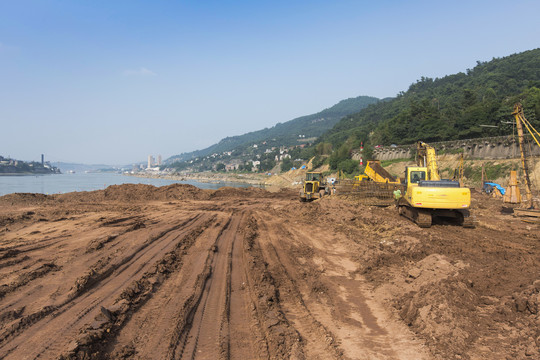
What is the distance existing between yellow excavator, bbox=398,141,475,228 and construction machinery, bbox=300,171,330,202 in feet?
27.6

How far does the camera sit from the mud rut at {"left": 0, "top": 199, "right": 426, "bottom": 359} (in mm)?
4699

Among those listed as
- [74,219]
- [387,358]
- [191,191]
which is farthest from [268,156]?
[387,358]

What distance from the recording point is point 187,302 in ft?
20.2

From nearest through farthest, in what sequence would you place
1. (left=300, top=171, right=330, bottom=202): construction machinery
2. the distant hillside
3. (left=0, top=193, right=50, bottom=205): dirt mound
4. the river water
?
(left=0, top=193, right=50, bottom=205): dirt mound
(left=300, top=171, right=330, bottom=202): construction machinery
the river water
the distant hillside

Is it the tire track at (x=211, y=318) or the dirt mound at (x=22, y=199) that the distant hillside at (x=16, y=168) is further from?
the tire track at (x=211, y=318)

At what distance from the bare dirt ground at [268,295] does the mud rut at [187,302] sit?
3 centimetres

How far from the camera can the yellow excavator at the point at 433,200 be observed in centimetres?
1230

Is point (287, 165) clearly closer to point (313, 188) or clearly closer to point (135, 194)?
point (135, 194)

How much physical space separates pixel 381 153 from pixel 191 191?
169 feet

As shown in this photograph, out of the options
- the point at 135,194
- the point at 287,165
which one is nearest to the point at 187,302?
the point at 135,194

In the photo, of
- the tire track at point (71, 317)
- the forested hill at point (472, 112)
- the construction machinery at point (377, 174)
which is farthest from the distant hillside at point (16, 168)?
the tire track at point (71, 317)

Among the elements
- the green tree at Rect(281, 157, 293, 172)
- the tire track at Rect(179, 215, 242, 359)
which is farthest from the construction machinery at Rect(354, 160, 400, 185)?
the green tree at Rect(281, 157, 293, 172)

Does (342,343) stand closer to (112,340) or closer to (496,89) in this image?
(112,340)

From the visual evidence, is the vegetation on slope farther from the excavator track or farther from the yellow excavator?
the excavator track
